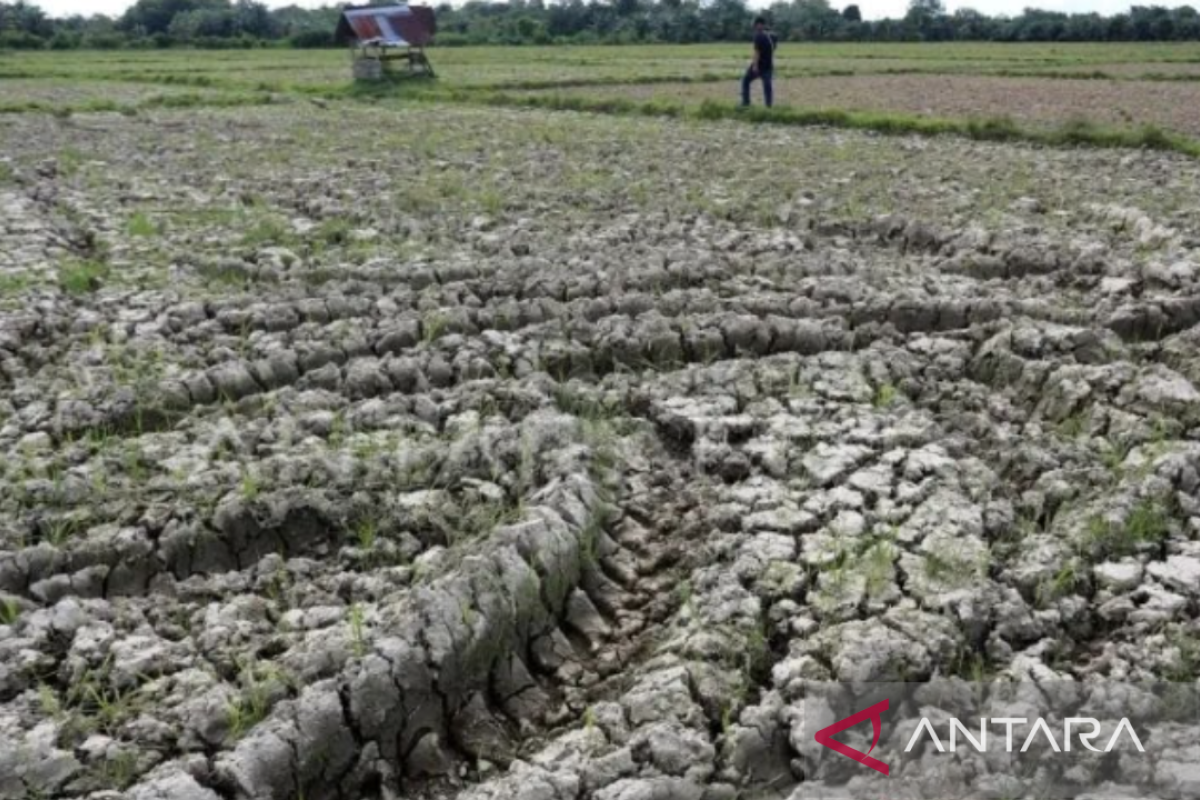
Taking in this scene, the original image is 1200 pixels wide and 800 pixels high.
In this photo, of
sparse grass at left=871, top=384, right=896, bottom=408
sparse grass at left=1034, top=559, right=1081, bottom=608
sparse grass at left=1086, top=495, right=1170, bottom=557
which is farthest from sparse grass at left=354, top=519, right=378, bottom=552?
sparse grass at left=1086, top=495, right=1170, bottom=557

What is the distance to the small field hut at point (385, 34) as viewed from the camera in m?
30.0

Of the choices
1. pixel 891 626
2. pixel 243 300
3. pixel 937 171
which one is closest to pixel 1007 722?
pixel 891 626

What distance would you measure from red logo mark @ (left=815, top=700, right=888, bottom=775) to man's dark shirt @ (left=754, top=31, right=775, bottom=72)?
57.8 ft

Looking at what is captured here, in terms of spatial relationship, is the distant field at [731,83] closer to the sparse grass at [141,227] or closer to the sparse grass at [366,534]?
the sparse grass at [141,227]

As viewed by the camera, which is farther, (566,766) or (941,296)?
(941,296)

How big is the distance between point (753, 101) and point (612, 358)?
1846cm

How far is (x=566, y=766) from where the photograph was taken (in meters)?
3.60

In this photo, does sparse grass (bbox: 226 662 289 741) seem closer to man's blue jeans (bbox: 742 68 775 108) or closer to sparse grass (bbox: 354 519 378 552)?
sparse grass (bbox: 354 519 378 552)

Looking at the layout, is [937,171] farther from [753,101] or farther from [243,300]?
[753,101]

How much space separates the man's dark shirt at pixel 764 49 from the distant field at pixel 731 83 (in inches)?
36.0

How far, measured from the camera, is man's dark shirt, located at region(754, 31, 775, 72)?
779 inches

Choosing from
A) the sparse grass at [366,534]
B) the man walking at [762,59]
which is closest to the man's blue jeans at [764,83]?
the man walking at [762,59]

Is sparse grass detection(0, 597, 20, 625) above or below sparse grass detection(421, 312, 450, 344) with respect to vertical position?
below

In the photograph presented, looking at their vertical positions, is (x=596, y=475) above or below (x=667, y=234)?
below
